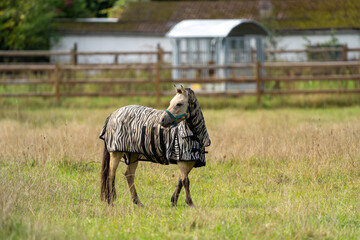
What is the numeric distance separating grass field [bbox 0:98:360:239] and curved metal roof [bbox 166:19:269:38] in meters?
10.3

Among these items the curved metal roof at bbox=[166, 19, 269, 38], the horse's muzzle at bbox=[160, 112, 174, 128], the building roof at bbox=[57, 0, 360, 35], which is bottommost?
the horse's muzzle at bbox=[160, 112, 174, 128]

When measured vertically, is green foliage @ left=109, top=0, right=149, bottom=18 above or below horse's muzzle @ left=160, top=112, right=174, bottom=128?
above

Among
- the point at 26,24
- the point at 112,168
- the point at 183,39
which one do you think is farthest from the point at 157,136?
the point at 26,24

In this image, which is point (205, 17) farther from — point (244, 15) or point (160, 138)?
point (160, 138)

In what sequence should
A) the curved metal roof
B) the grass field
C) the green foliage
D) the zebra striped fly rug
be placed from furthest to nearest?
the green foliage < the curved metal roof < the zebra striped fly rug < the grass field

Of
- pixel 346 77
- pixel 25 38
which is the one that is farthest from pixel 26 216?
pixel 25 38

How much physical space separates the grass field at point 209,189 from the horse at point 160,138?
13.6 inches

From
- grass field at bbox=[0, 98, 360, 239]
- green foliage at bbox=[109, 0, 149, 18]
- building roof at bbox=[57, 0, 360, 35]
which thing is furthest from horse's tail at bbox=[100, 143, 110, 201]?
green foliage at bbox=[109, 0, 149, 18]

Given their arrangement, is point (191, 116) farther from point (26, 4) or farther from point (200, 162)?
point (26, 4)

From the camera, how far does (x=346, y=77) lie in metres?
20.1

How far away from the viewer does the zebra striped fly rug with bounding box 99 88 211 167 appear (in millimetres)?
7539

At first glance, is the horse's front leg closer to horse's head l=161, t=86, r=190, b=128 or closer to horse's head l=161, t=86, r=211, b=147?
horse's head l=161, t=86, r=211, b=147

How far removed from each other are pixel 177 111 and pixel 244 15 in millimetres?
27738

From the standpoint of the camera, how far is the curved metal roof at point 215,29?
2370cm
